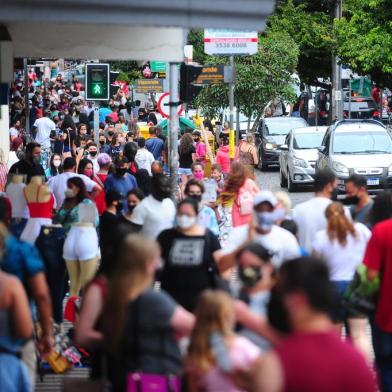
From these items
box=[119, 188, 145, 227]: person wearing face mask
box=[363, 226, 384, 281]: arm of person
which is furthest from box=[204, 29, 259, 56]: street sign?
box=[363, 226, 384, 281]: arm of person

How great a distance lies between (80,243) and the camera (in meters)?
13.6

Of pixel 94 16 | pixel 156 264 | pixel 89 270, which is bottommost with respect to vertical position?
pixel 89 270

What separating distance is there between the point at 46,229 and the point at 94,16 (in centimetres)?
463

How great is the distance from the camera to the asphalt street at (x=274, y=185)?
96.4ft

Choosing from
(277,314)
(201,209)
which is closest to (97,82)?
(201,209)

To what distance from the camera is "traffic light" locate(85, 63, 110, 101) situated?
26.5m

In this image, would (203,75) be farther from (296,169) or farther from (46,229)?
(46,229)

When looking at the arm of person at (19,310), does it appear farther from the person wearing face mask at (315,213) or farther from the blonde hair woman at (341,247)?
the person wearing face mask at (315,213)

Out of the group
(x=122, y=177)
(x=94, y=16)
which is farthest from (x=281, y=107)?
(x=94, y=16)

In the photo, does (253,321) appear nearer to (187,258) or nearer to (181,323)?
(181,323)

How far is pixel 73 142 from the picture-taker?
30.8 metres

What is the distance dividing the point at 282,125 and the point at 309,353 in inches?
1376

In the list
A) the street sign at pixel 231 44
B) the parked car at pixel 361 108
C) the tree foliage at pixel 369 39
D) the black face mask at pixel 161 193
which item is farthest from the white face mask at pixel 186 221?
the parked car at pixel 361 108

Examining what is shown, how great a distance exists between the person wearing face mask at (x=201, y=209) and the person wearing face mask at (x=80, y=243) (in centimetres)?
102
